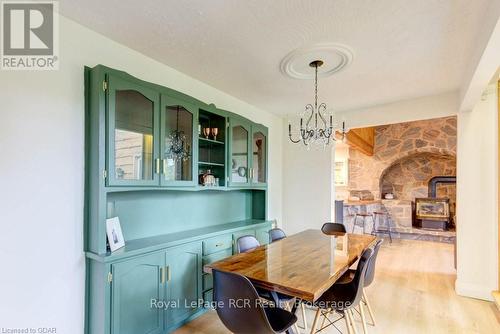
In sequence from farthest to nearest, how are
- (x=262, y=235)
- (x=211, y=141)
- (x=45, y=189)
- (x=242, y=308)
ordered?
(x=262, y=235) → (x=211, y=141) → (x=45, y=189) → (x=242, y=308)

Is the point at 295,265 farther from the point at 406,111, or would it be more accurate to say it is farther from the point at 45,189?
the point at 406,111

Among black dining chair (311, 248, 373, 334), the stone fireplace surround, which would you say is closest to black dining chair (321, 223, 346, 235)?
black dining chair (311, 248, 373, 334)

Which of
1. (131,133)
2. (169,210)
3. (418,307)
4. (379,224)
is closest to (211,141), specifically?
(169,210)

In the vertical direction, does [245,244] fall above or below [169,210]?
below

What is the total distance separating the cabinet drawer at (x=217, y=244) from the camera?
2600 millimetres

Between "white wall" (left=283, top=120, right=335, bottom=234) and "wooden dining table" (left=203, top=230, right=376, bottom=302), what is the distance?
1.58 meters

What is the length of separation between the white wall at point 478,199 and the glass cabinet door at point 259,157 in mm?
2408

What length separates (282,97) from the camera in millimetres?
3584

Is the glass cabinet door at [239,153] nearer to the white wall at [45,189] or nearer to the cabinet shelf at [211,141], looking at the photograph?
the cabinet shelf at [211,141]

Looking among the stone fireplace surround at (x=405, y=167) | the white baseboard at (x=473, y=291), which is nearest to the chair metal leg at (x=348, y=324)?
the white baseboard at (x=473, y=291)

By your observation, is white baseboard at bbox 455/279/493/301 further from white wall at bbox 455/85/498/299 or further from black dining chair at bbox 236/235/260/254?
black dining chair at bbox 236/235/260/254

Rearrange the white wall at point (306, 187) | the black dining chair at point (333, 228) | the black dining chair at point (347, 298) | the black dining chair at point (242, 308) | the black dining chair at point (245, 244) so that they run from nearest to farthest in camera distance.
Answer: the black dining chair at point (242, 308), the black dining chair at point (347, 298), the black dining chair at point (245, 244), the black dining chair at point (333, 228), the white wall at point (306, 187)

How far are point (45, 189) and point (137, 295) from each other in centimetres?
101

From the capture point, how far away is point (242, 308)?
153 cm
